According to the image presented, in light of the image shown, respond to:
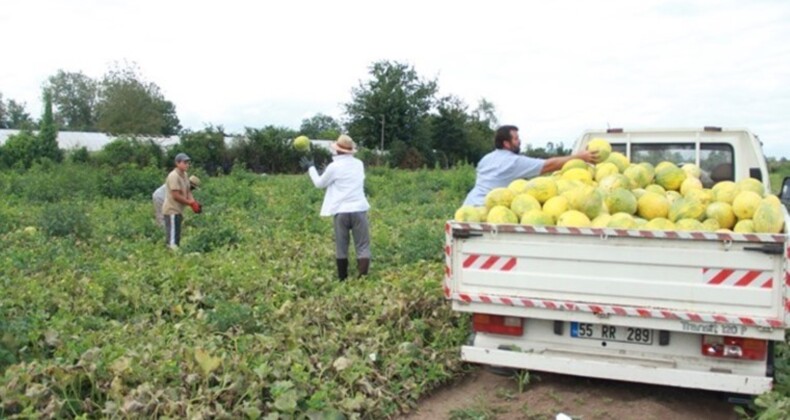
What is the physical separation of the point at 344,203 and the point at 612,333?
12.8 feet

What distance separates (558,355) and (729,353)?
1083 mm

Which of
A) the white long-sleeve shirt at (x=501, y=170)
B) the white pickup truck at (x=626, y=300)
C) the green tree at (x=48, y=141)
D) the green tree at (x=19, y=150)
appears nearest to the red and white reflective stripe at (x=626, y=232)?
the white pickup truck at (x=626, y=300)

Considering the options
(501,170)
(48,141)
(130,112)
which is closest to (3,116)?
(130,112)

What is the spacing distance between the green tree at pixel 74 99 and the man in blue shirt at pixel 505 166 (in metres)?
83.4

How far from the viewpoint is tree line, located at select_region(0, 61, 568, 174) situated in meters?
35.6

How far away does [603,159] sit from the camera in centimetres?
638

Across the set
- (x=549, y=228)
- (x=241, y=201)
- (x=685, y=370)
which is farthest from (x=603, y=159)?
(x=241, y=201)

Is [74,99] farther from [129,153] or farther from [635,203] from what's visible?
[635,203]

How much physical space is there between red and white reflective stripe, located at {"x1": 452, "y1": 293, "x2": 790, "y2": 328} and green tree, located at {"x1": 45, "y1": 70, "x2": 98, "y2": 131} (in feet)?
279

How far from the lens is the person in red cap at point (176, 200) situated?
1052cm

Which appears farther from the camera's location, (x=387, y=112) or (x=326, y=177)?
(x=387, y=112)

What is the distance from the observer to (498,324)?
522 centimetres

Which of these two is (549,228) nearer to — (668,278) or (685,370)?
(668,278)

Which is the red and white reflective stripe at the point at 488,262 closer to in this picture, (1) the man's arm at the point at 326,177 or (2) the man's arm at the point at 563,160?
(2) the man's arm at the point at 563,160
